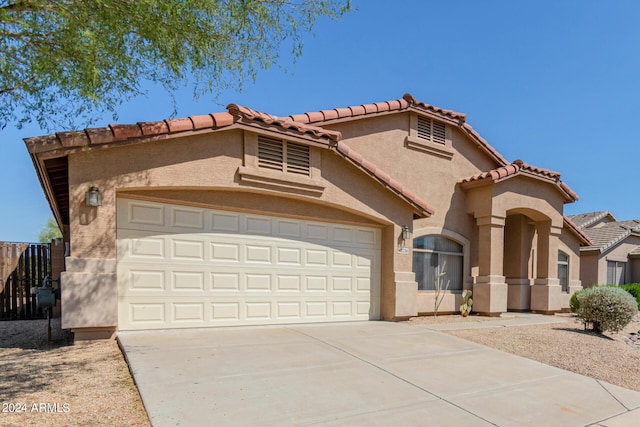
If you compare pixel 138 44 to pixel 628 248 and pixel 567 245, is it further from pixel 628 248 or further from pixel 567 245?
pixel 628 248

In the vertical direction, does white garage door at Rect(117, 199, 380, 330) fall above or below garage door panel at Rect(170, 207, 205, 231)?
below

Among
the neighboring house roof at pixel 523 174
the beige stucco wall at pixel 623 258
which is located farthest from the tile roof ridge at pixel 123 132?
the beige stucco wall at pixel 623 258

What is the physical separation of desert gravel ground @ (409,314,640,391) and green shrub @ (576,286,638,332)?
36 cm

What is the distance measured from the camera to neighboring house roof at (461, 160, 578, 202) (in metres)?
12.7

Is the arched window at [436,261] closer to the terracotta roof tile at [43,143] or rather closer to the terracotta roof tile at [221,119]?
the terracotta roof tile at [221,119]

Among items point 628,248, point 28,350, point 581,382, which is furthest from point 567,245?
point 28,350

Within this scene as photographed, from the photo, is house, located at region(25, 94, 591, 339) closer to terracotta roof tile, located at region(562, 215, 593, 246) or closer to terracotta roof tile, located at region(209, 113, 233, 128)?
terracotta roof tile, located at region(209, 113, 233, 128)

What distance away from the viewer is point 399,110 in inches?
488

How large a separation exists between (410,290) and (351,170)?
11.7 ft

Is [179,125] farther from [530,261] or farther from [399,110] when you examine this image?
[530,261]

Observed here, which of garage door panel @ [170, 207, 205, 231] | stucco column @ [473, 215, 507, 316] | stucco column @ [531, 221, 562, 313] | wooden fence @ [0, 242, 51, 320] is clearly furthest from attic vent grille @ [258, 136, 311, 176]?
stucco column @ [531, 221, 562, 313]


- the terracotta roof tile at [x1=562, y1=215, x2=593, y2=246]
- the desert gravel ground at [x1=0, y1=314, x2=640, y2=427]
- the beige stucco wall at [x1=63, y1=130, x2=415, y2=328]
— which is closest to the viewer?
the desert gravel ground at [x1=0, y1=314, x2=640, y2=427]

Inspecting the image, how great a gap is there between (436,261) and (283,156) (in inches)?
258

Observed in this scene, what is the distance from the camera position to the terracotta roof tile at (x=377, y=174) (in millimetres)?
9602
